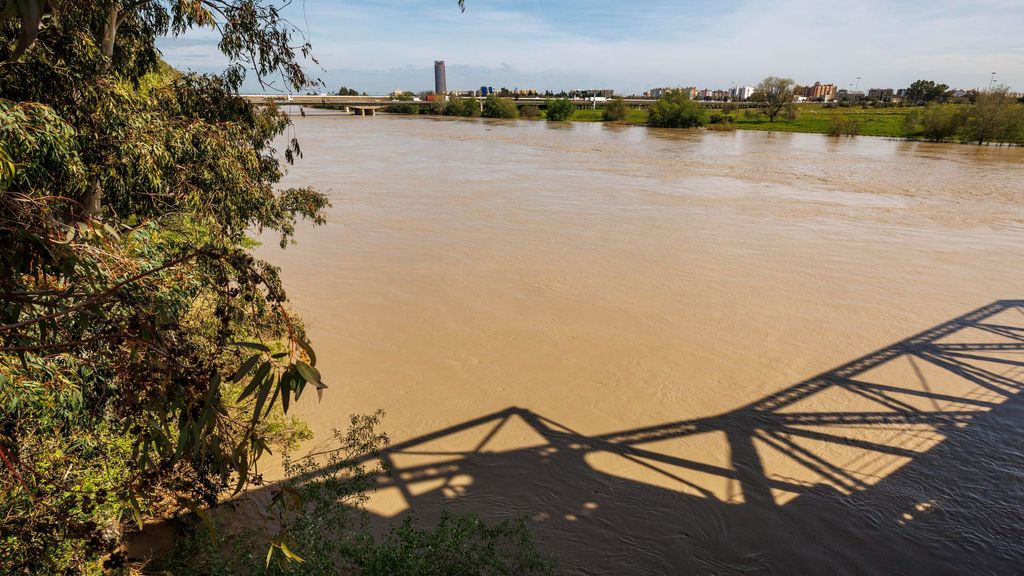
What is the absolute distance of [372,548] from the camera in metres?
4.68

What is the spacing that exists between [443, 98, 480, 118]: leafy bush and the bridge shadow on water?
7387 cm

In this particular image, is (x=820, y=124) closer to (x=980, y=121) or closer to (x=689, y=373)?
(x=980, y=121)

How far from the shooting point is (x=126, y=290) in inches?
101

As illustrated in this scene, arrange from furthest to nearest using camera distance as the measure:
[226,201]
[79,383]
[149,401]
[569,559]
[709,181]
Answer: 1. [709,181]
2. [226,201]
3. [569,559]
4. [79,383]
5. [149,401]

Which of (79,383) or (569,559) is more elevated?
(79,383)

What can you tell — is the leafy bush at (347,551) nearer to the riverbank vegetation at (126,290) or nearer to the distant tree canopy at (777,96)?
the riverbank vegetation at (126,290)

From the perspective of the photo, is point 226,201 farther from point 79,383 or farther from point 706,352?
point 706,352

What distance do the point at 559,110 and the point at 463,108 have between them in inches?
549

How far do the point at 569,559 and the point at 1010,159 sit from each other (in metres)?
45.2

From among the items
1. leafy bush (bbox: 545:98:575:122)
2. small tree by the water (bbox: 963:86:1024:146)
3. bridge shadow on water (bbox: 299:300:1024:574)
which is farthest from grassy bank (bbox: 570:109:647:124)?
bridge shadow on water (bbox: 299:300:1024:574)

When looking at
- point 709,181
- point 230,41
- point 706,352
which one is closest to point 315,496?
point 230,41

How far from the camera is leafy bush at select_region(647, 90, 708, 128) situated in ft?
200

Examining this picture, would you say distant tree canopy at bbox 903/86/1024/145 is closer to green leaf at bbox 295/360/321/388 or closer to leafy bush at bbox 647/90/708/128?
leafy bush at bbox 647/90/708/128

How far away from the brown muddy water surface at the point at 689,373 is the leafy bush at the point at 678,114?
136 feet
